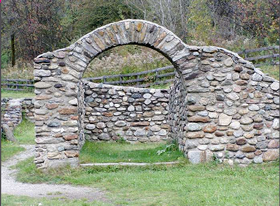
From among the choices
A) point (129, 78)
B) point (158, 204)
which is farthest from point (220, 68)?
point (129, 78)

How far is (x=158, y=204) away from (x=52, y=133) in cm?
333

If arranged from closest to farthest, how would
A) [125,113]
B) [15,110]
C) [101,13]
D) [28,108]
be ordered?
[125,113] < [15,110] < [28,108] < [101,13]

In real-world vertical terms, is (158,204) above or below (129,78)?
below

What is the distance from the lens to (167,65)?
18703 mm

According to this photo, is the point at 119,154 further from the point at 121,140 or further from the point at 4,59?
the point at 4,59

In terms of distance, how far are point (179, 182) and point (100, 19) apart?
2059 cm

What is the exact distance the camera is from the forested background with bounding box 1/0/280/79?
63.9 ft

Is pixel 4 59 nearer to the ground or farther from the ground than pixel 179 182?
farther from the ground

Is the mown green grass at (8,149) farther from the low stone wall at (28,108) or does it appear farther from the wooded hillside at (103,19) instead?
the wooded hillside at (103,19)

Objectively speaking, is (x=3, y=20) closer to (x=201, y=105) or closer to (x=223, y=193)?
(x=201, y=105)

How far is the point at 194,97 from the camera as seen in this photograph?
792 cm

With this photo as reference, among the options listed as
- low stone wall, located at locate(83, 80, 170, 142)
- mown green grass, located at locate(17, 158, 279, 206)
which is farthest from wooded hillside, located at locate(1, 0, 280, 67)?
mown green grass, located at locate(17, 158, 279, 206)

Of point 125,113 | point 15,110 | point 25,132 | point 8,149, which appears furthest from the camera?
point 15,110

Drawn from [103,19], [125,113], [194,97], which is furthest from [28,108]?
[194,97]
